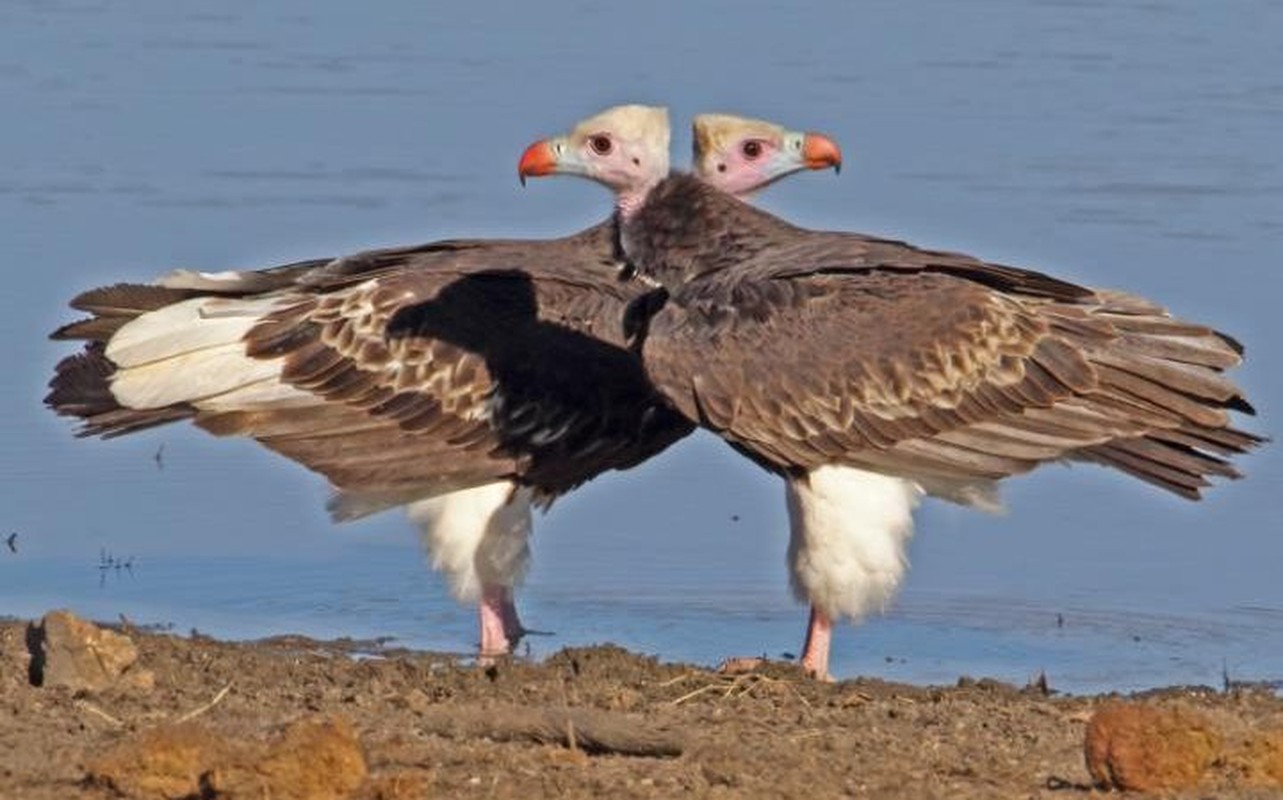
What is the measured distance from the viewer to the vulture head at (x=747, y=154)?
12773 millimetres

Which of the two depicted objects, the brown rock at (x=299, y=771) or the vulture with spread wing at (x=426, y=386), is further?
the vulture with spread wing at (x=426, y=386)

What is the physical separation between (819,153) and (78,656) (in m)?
3.95

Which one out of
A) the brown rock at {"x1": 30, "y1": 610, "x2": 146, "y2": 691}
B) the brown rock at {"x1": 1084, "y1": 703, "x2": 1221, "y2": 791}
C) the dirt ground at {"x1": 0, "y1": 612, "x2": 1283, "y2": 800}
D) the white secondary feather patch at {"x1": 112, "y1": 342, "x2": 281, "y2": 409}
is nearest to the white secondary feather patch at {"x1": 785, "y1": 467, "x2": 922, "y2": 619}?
the dirt ground at {"x1": 0, "y1": 612, "x2": 1283, "y2": 800}

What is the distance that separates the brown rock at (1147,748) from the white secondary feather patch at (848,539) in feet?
10.2

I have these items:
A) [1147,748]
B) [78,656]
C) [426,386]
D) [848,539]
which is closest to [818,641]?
[848,539]

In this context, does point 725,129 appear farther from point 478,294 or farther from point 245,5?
point 245,5

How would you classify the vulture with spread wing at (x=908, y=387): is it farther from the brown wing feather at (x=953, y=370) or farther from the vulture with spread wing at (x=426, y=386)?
the vulture with spread wing at (x=426, y=386)

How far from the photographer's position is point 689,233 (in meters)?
12.0

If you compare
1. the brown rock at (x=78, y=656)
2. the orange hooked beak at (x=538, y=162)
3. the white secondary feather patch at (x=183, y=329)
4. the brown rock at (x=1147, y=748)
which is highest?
the orange hooked beak at (x=538, y=162)

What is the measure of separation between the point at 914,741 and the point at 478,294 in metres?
3.33

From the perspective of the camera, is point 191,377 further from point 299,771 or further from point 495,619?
point 299,771

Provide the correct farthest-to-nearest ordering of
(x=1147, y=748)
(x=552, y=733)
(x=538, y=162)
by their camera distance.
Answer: (x=538, y=162)
(x=552, y=733)
(x=1147, y=748)

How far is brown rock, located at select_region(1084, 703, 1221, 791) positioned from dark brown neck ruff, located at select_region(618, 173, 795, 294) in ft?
13.1

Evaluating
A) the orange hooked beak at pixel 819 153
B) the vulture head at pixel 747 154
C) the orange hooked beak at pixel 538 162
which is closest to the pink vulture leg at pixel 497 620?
the orange hooked beak at pixel 538 162
